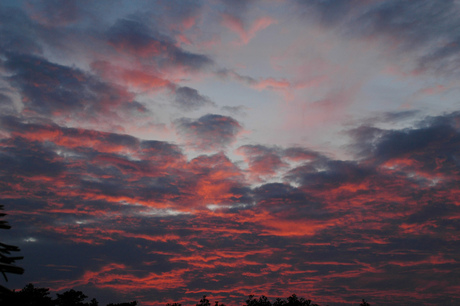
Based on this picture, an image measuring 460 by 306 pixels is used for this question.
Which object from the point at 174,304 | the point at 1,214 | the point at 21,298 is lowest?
the point at 174,304

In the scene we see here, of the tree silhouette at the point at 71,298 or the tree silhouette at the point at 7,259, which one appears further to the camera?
the tree silhouette at the point at 71,298

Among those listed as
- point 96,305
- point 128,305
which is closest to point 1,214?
point 128,305

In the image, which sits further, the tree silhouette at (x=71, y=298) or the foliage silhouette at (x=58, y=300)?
the tree silhouette at (x=71, y=298)

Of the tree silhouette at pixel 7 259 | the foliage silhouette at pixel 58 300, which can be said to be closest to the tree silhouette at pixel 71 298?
the foliage silhouette at pixel 58 300

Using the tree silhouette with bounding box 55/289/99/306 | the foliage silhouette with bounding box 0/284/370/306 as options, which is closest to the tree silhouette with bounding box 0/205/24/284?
the foliage silhouette with bounding box 0/284/370/306

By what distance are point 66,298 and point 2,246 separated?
188 ft

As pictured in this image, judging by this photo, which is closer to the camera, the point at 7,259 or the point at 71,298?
the point at 7,259

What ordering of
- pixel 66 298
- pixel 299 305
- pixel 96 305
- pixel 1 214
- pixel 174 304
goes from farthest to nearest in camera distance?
1. pixel 174 304
2. pixel 299 305
3. pixel 96 305
4. pixel 66 298
5. pixel 1 214

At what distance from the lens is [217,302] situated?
8250 centimetres

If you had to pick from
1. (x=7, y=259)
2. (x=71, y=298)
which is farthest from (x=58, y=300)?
(x=7, y=259)

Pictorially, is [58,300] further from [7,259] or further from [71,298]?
[7,259]

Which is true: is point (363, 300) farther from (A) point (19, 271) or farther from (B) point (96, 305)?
(A) point (19, 271)

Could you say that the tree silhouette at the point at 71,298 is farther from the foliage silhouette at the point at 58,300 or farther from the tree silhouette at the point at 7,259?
the tree silhouette at the point at 7,259

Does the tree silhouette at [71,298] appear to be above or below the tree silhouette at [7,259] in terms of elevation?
below
